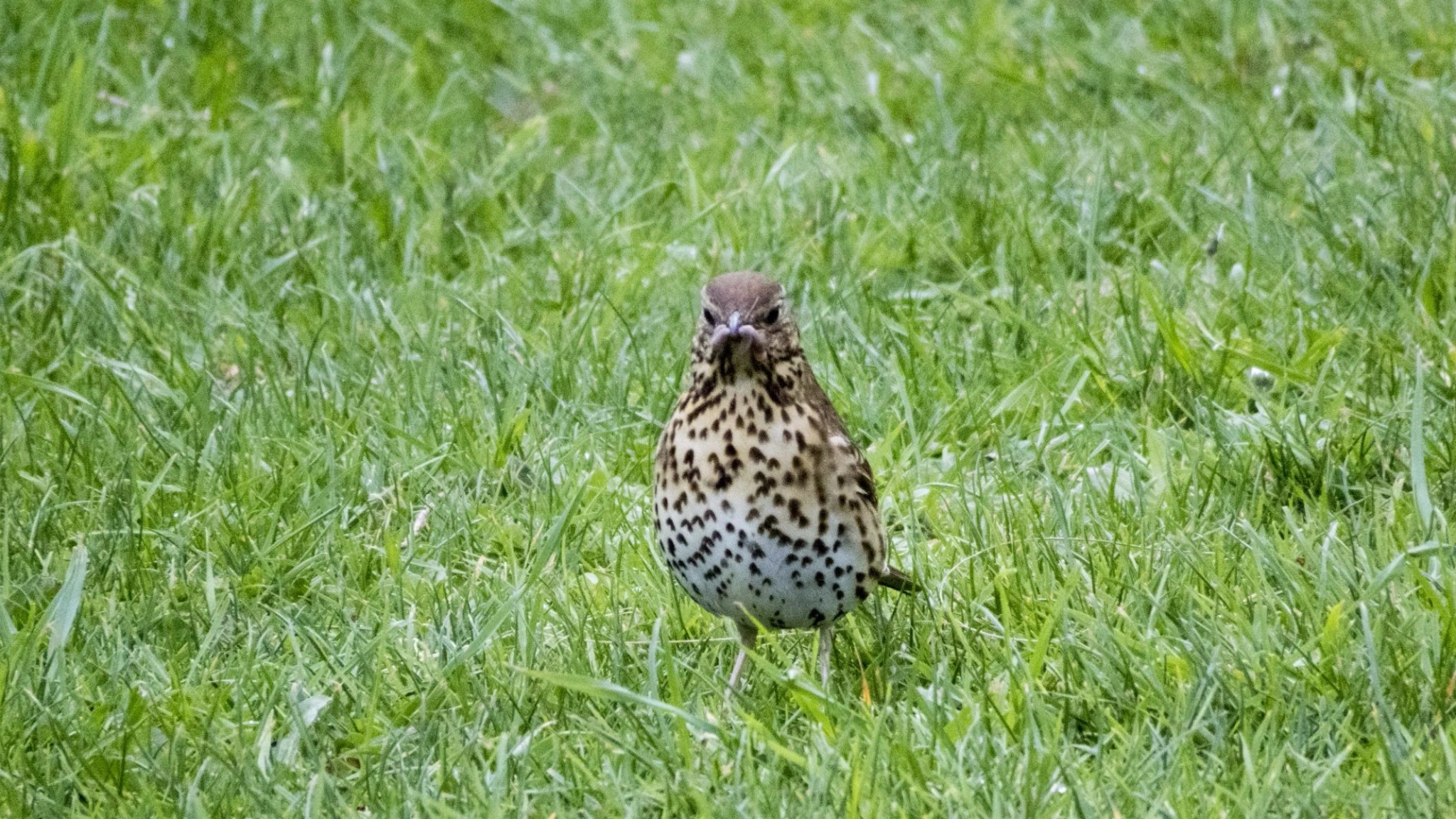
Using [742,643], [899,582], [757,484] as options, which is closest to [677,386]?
[899,582]

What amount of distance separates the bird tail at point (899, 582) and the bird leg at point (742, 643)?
0.99 ft

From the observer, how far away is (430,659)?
13.5 feet

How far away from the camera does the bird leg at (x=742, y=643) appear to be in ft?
13.6

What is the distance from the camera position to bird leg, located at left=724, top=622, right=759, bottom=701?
4.14m

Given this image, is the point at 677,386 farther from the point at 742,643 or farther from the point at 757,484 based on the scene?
the point at 757,484

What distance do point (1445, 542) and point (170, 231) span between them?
12.6ft

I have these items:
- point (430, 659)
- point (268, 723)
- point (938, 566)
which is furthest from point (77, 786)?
point (938, 566)

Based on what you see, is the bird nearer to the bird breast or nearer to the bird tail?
the bird breast

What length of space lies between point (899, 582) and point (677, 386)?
1.23m

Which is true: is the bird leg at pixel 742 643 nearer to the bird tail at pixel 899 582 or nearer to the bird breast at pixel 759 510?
the bird breast at pixel 759 510

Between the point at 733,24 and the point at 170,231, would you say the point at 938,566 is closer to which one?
the point at 170,231

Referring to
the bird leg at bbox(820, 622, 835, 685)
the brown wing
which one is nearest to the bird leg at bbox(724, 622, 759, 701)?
the bird leg at bbox(820, 622, 835, 685)

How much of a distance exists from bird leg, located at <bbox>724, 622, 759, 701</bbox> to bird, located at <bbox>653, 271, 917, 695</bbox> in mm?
21

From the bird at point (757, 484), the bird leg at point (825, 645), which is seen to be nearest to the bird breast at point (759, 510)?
the bird at point (757, 484)
